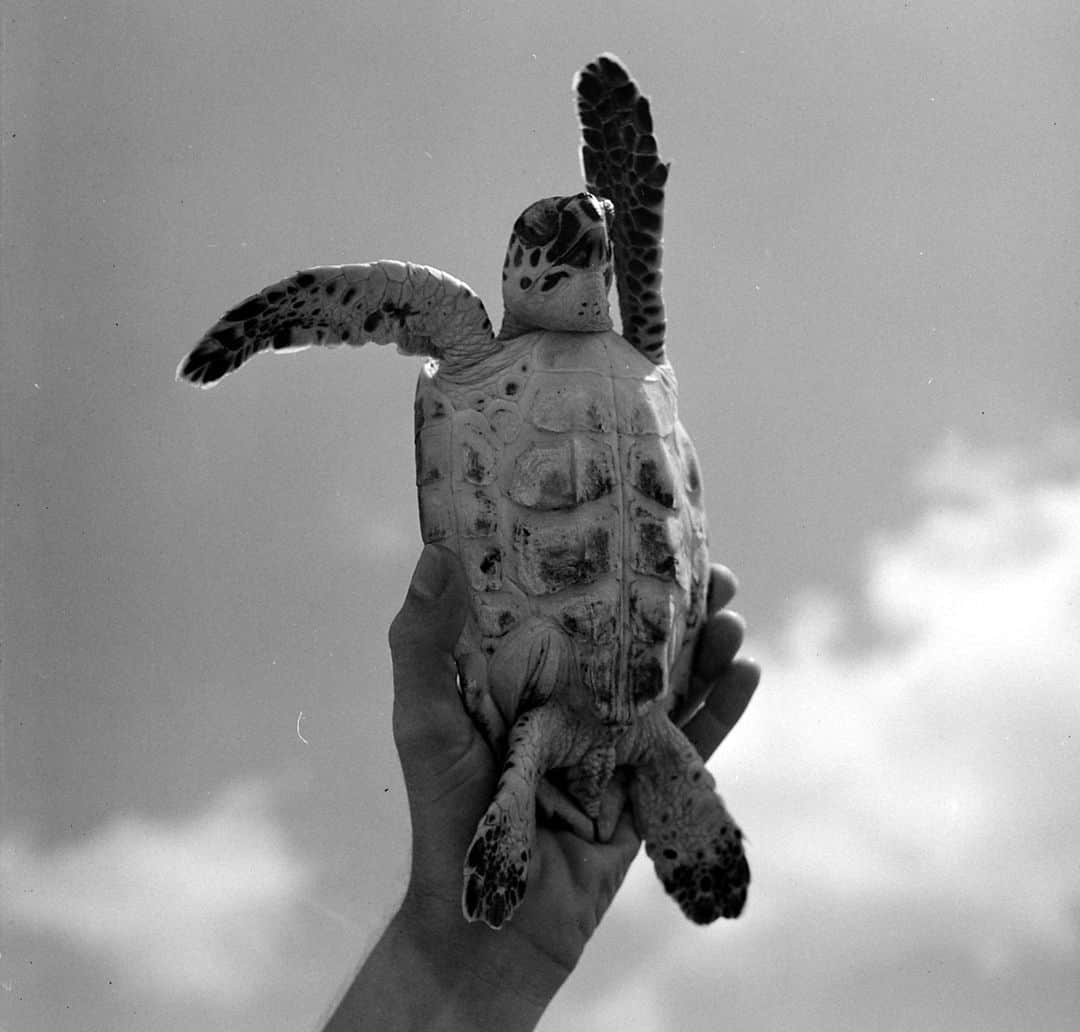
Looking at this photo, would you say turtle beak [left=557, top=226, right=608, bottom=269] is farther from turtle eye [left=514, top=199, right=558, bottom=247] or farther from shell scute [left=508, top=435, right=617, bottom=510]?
shell scute [left=508, top=435, right=617, bottom=510]

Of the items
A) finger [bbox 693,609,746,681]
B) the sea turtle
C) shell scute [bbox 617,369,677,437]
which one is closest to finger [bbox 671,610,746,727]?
finger [bbox 693,609,746,681]

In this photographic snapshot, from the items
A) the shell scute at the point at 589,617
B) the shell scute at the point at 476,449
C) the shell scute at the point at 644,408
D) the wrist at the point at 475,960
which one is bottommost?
the wrist at the point at 475,960

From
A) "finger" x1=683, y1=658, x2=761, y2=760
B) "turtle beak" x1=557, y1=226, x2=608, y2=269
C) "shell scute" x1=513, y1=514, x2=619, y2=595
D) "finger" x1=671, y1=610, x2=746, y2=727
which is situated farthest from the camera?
"finger" x1=683, y1=658, x2=761, y2=760

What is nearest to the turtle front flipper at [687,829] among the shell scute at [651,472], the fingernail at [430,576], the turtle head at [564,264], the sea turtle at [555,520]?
the sea turtle at [555,520]

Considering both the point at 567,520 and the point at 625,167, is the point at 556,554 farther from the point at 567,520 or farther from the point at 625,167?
the point at 625,167

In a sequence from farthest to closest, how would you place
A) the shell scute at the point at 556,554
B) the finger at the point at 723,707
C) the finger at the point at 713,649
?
the finger at the point at 723,707 < the finger at the point at 713,649 < the shell scute at the point at 556,554

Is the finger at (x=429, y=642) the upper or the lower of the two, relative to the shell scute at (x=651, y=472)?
lower

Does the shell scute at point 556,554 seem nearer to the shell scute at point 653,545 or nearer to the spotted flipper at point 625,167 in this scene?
the shell scute at point 653,545
